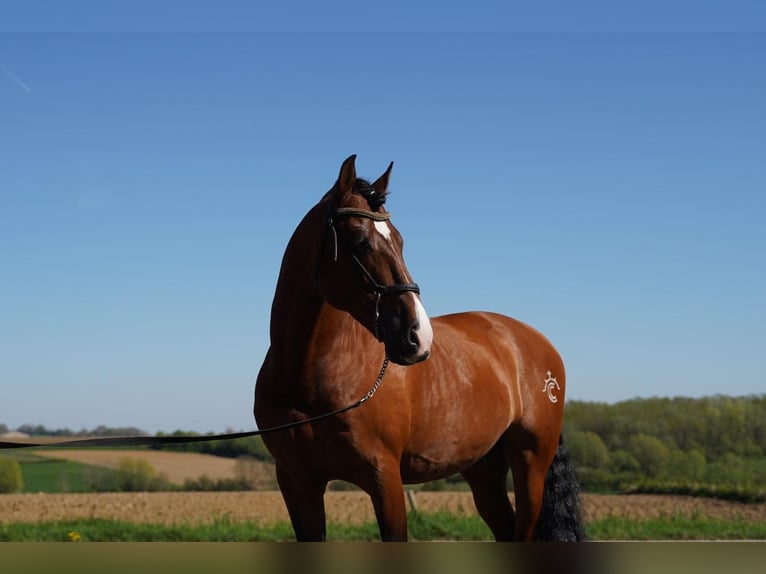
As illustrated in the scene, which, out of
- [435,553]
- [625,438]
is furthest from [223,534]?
[435,553]

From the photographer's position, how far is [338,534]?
11.3 meters

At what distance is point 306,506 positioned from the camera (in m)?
4.65

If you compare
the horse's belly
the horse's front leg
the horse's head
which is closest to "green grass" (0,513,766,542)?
the horse's belly

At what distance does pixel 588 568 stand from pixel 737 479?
1710cm

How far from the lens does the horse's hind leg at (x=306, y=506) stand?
462cm

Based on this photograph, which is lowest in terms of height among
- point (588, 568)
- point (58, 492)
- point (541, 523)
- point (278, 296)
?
point (58, 492)

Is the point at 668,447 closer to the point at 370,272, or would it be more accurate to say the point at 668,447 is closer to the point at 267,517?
the point at 267,517

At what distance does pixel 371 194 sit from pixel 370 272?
18.5 inches

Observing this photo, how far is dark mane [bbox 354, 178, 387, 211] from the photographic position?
4.45 meters

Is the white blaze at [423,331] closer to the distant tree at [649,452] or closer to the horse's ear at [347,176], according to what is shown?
the horse's ear at [347,176]

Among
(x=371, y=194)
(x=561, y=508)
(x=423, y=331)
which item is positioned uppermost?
(x=371, y=194)

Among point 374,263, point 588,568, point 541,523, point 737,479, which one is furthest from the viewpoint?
point 737,479

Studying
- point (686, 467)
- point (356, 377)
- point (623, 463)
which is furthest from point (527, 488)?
point (686, 467)

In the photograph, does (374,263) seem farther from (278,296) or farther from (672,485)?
(672,485)
